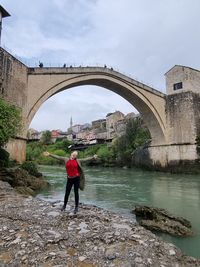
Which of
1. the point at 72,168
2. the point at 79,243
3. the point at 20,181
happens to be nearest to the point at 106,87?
the point at 20,181

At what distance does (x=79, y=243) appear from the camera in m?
4.27

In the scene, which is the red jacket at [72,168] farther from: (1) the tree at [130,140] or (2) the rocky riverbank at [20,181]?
(1) the tree at [130,140]

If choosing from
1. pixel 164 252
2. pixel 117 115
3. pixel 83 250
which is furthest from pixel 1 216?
pixel 117 115

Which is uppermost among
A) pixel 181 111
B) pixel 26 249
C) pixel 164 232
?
pixel 181 111

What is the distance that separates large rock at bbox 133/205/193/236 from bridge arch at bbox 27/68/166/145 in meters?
13.6

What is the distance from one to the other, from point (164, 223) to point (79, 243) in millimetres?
3427

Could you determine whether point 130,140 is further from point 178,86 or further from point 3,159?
point 3,159

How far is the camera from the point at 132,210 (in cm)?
937

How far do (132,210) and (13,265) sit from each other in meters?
6.14

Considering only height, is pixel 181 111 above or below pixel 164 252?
above

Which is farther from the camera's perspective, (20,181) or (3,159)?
(3,159)

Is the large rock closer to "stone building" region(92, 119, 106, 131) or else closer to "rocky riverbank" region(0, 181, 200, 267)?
"rocky riverbank" region(0, 181, 200, 267)

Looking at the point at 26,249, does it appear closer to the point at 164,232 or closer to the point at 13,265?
the point at 13,265

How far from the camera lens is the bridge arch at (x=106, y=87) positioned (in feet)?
67.0
